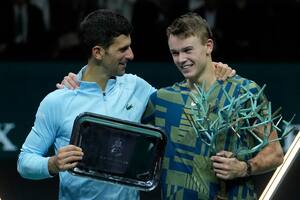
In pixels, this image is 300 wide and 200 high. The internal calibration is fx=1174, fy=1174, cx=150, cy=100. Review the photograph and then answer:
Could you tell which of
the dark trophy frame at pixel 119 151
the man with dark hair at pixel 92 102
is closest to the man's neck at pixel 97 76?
the man with dark hair at pixel 92 102

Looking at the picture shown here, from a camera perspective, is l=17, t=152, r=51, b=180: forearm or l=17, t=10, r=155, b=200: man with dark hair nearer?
l=17, t=152, r=51, b=180: forearm

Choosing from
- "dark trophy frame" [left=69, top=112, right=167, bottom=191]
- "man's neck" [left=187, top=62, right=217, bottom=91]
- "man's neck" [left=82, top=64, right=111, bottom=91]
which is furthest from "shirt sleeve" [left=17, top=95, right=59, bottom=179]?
"man's neck" [left=187, top=62, right=217, bottom=91]

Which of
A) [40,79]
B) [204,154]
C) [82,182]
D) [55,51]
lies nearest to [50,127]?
[82,182]

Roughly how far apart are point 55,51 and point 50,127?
3.96 meters

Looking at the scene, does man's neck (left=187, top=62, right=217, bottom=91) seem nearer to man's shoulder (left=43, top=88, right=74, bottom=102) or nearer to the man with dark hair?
the man with dark hair

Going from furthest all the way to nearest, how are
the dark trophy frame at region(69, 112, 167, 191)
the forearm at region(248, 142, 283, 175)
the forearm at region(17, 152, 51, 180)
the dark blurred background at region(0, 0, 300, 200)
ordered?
the dark blurred background at region(0, 0, 300, 200)
the forearm at region(17, 152, 51, 180)
the forearm at region(248, 142, 283, 175)
the dark trophy frame at region(69, 112, 167, 191)

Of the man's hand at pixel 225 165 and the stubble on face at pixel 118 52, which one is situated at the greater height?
the stubble on face at pixel 118 52

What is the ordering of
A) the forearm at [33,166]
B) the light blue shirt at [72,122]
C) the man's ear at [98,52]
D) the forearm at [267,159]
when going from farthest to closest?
the man's ear at [98,52] → the light blue shirt at [72,122] → the forearm at [33,166] → the forearm at [267,159]

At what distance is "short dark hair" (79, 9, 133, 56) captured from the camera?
4.80m

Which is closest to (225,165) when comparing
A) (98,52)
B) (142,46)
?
(98,52)

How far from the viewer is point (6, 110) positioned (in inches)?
321

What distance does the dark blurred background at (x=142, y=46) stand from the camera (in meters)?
8.12

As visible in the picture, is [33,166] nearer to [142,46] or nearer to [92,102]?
[92,102]

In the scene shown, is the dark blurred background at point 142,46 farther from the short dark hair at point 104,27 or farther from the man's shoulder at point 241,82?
the man's shoulder at point 241,82
